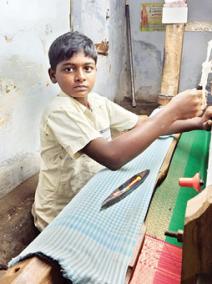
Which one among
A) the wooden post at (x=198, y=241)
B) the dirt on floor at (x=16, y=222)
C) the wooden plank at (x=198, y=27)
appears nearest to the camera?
the wooden post at (x=198, y=241)

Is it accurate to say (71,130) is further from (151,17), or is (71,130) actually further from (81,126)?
(151,17)

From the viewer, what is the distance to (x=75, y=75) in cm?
134

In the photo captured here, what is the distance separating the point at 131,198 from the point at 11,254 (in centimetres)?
89

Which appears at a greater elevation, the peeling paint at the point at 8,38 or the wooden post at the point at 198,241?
the peeling paint at the point at 8,38

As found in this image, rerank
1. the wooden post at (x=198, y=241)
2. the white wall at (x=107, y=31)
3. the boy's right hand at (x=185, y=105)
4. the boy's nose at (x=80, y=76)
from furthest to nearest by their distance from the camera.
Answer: the white wall at (x=107, y=31), the boy's nose at (x=80, y=76), the boy's right hand at (x=185, y=105), the wooden post at (x=198, y=241)

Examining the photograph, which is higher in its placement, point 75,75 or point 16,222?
point 75,75

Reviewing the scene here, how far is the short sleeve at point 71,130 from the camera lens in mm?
1142

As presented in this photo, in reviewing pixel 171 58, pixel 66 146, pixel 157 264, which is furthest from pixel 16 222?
pixel 171 58

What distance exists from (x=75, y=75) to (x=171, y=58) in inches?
69.5

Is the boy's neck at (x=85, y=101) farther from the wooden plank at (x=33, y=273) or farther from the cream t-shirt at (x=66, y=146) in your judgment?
the wooden plank at (x=33, y=273)

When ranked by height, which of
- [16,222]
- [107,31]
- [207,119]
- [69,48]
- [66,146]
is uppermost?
[69,48]

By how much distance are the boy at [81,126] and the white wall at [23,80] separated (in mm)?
335

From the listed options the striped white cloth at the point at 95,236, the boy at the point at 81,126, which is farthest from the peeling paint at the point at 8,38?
the striped white cloth at the point at 95,236

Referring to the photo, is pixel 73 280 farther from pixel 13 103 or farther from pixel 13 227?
pixel 13 103
